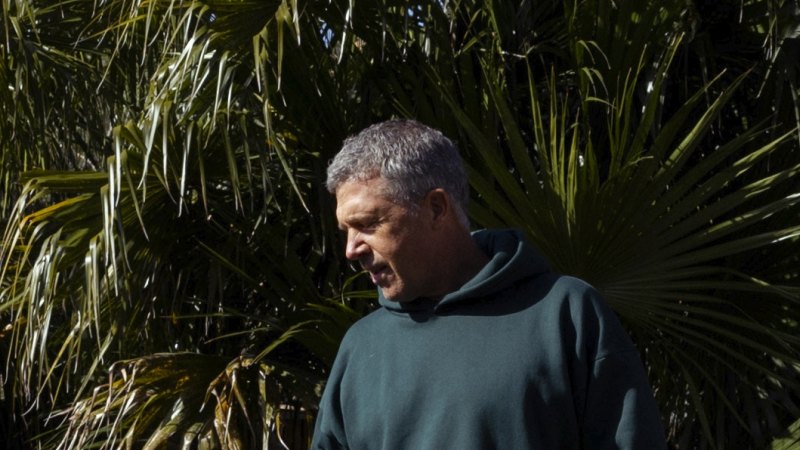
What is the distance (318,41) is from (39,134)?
4.28 feet

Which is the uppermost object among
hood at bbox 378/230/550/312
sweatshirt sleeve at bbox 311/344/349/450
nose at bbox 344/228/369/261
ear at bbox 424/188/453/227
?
ear at bbox 424/188/453/227

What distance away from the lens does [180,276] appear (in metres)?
4.25

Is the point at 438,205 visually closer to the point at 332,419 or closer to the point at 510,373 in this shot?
the point at 510,373

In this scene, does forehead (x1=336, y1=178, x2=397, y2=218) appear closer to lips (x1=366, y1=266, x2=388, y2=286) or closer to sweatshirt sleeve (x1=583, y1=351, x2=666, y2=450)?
lips (x1=366, y1=266, x2=388, y2=286)

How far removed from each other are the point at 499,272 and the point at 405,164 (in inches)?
8.5

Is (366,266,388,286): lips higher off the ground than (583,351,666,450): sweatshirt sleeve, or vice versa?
(366,266,388,286): lips

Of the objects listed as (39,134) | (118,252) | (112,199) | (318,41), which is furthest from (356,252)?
(39,134)

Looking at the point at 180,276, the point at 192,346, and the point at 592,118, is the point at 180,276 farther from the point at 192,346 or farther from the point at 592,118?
the point at 592,118

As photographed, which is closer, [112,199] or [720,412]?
[112,199]

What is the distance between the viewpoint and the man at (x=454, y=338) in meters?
1.85

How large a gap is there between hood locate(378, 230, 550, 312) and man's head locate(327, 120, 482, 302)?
0.03 meters

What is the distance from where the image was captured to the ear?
200 cm

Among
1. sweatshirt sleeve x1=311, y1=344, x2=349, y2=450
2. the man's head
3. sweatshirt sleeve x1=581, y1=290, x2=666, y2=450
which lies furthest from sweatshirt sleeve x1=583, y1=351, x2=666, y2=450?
sweatshirt sleeve x1=311, y1=344, x2=349, y2=450

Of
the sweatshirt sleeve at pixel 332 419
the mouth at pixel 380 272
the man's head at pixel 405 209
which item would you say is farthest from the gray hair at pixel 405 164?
the sweatshirt sleeve at pixel 332 419
